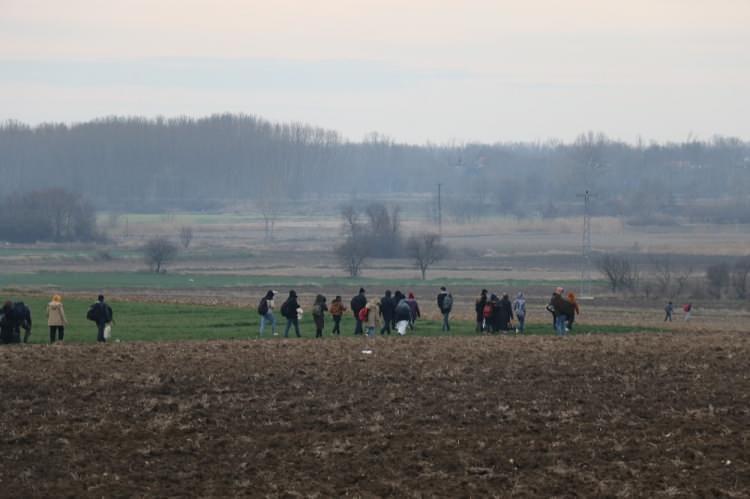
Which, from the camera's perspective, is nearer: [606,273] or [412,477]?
[412,477]

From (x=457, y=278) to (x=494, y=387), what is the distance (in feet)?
209

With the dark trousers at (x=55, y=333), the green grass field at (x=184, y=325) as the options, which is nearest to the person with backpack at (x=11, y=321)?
the dark trousers at (x=55, y=333)

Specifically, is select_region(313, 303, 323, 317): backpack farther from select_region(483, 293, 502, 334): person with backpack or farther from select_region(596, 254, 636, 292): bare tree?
select_region(596, 254, 636, 292): bare tree

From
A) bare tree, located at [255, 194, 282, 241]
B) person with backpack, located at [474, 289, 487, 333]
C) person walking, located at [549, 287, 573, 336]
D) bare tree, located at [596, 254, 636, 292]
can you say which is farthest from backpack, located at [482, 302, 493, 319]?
bare tree, located at [255, 194, 282, 241]

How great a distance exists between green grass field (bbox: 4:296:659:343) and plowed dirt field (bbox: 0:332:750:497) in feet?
17.2

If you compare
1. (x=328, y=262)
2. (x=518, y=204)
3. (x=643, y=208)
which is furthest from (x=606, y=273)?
(x=518, y=204)

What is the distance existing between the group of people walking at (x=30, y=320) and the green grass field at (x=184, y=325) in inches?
12.9

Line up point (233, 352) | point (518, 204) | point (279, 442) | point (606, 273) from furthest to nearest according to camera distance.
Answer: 1. point (518, 204)
2. point (606, 273)
3. point (233, 352)
4. point (279, 442)

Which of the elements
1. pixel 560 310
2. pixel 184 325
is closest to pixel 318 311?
pixel 184 325

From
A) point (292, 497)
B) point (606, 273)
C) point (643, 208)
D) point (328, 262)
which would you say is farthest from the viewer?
point (643, 208)

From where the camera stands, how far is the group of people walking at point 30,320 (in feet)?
94.7

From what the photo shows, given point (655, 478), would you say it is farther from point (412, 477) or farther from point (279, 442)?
point (279, 442)

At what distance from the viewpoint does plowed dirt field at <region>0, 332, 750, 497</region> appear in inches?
700

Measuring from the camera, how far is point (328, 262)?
103562 millimetres
